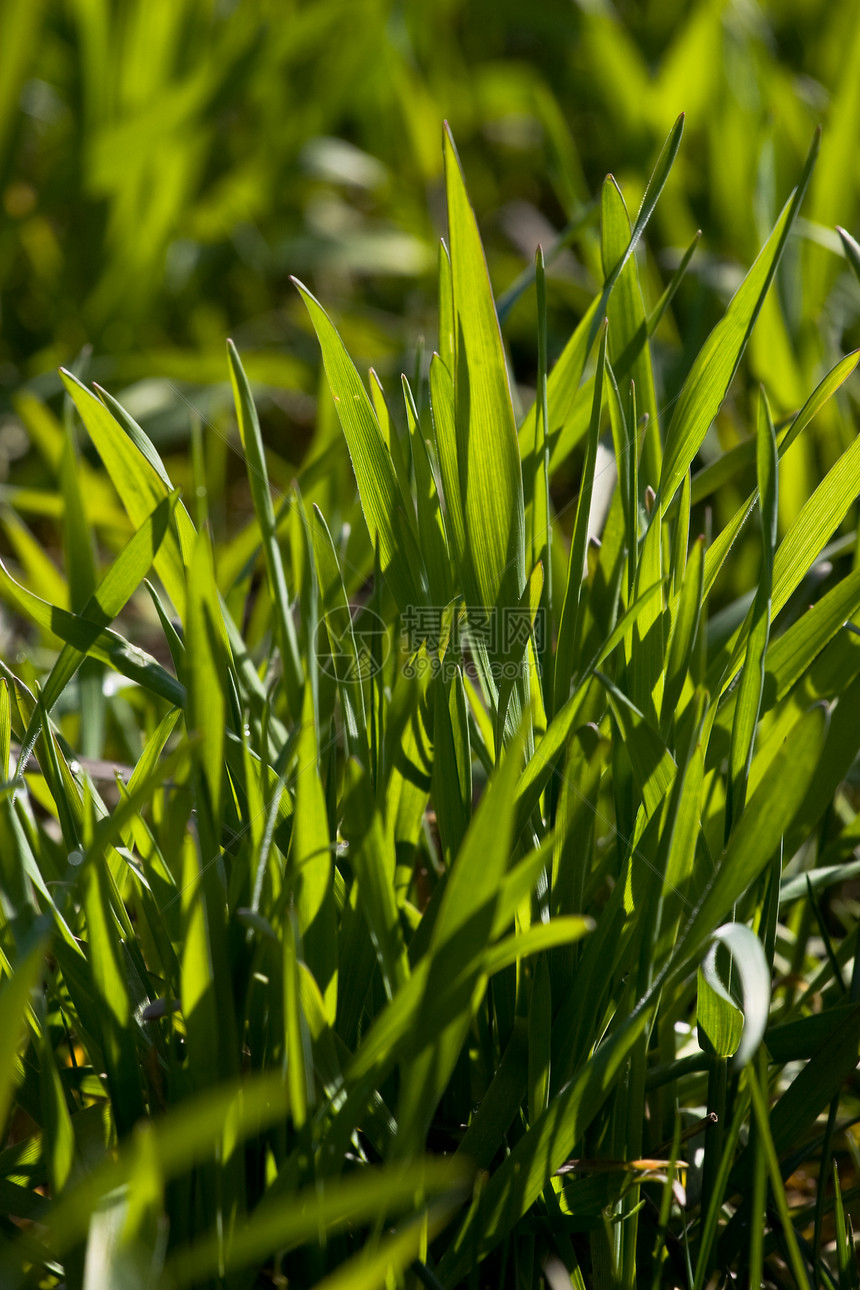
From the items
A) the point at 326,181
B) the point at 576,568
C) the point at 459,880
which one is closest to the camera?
the point at 459,880

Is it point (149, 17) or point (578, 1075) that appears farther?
point (149, 17)

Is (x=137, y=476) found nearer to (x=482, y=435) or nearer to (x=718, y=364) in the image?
(x=482, y=435)

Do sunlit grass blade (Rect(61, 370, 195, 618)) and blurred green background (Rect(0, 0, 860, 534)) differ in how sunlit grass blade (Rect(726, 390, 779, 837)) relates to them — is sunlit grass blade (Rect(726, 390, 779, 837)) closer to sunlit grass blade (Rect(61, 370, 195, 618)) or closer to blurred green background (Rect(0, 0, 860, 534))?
sunlit grass blade (Rect(61, 370, 195, 618))

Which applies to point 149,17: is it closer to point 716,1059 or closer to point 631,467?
point 631,467

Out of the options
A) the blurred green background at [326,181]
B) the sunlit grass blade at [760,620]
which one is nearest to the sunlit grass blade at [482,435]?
the sunlit grass blade at [760,620]

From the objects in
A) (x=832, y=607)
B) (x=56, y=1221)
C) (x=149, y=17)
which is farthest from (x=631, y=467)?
(x=149, y=17)

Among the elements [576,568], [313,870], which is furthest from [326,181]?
[313,870]

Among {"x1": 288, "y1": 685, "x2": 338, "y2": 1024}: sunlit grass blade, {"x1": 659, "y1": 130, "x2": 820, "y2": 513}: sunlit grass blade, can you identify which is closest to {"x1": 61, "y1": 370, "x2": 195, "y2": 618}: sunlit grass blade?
{"x1": 288, "y1": 685, "x2": 338, "y2": 1024}: sunlit grass blade
